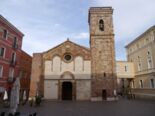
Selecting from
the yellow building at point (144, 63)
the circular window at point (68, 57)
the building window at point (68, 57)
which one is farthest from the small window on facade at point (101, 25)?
the yellow building at point (144, 63)

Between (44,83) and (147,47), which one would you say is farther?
(147,47)

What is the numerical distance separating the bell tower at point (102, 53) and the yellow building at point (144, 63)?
20.9 ft

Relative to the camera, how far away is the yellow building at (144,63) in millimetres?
25203

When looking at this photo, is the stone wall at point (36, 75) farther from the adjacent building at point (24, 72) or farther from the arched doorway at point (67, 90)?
the arched doorway at point (67, 90)

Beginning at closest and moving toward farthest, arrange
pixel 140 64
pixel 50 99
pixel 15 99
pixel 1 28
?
pixel 15 99 < pixel 1 28 < pixel 50 99 < pixel 140 64

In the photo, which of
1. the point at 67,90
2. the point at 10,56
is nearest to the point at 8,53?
the point at 10,56

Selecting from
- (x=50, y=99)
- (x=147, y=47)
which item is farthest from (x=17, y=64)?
(x=147, y=47)

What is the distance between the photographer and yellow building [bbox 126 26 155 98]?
25.2 metres

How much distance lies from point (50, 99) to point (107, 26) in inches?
633

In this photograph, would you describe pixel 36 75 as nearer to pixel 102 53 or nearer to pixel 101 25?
pixel 102 53

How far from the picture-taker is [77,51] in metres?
26.3

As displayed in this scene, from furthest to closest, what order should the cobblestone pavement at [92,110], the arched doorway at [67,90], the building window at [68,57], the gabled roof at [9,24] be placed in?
the arched doorway at [67,90], the building window at [68,57], the gabled roof at [9,24], the cobblestone pavement at [92,110]

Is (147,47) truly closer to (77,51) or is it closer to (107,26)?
(107,26)

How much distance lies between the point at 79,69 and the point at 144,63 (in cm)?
1246
